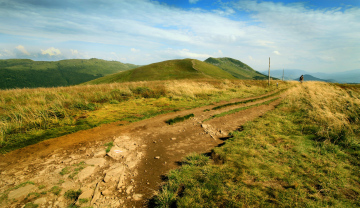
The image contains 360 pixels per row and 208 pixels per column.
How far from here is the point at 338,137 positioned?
619cm

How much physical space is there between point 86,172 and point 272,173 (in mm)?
5303

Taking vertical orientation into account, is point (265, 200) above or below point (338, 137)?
below

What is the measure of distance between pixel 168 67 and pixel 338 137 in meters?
64.0

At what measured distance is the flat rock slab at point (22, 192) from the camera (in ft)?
10.9

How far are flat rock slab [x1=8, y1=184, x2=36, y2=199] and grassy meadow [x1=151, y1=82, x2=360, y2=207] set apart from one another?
2.93 m

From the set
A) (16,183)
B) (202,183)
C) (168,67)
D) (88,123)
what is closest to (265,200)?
(202,183)

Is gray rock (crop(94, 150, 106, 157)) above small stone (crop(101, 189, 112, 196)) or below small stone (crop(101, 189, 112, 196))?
above

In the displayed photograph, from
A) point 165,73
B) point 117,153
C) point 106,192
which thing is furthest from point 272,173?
point 165,73

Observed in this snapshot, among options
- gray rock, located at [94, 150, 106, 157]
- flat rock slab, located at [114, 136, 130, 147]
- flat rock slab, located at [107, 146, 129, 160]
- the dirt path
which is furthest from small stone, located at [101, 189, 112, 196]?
flat rock slab, located at [114, 136, 130, 147]

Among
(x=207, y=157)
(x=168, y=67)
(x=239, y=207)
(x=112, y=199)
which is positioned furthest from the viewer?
(x=168, y=67)

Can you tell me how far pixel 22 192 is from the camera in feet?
11.2

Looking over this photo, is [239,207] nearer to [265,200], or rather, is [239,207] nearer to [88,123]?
[265,200]

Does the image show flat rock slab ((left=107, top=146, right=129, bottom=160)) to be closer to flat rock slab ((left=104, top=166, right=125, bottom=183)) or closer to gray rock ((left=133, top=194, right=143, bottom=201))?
flat rock slab ((left=104, top=166, right=125, bottom=183))

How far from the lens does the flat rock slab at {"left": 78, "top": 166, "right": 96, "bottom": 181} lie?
412 cm
